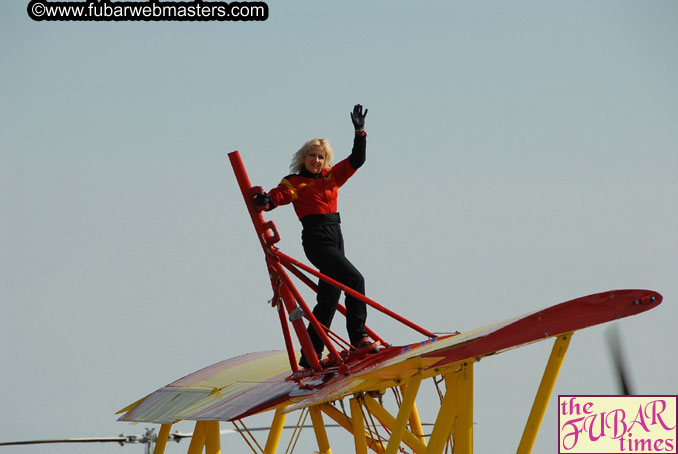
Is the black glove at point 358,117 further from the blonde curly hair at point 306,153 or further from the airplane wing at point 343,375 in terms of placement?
the airplane wing at point 343,375

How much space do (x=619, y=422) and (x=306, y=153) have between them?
18.6 ft

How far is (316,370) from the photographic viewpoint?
1475 cm

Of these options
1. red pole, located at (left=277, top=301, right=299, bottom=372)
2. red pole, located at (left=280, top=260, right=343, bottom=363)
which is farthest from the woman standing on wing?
red pole, located at (left=280, top=260, right=343, bottom=363)

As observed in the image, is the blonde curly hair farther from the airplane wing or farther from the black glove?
the airplane wing

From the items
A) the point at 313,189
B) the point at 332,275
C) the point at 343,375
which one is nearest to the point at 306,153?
the point at 313,189

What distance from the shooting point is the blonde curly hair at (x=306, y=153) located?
1511 centimetres

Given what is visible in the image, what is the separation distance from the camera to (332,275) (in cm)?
1471

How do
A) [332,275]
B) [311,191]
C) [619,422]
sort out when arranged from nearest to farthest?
[619,422] < [332,275] < [311,191]

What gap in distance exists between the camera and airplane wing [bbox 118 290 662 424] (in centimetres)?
1083

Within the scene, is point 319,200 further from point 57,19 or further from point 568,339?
point 57,19

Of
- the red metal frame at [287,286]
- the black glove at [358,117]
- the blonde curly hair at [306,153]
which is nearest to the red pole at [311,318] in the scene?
the red metal frame at [287,286]

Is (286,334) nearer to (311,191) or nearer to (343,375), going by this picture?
(343,375)

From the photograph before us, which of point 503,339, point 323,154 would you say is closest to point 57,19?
point 323,154

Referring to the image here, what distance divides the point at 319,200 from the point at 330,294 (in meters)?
1.25
